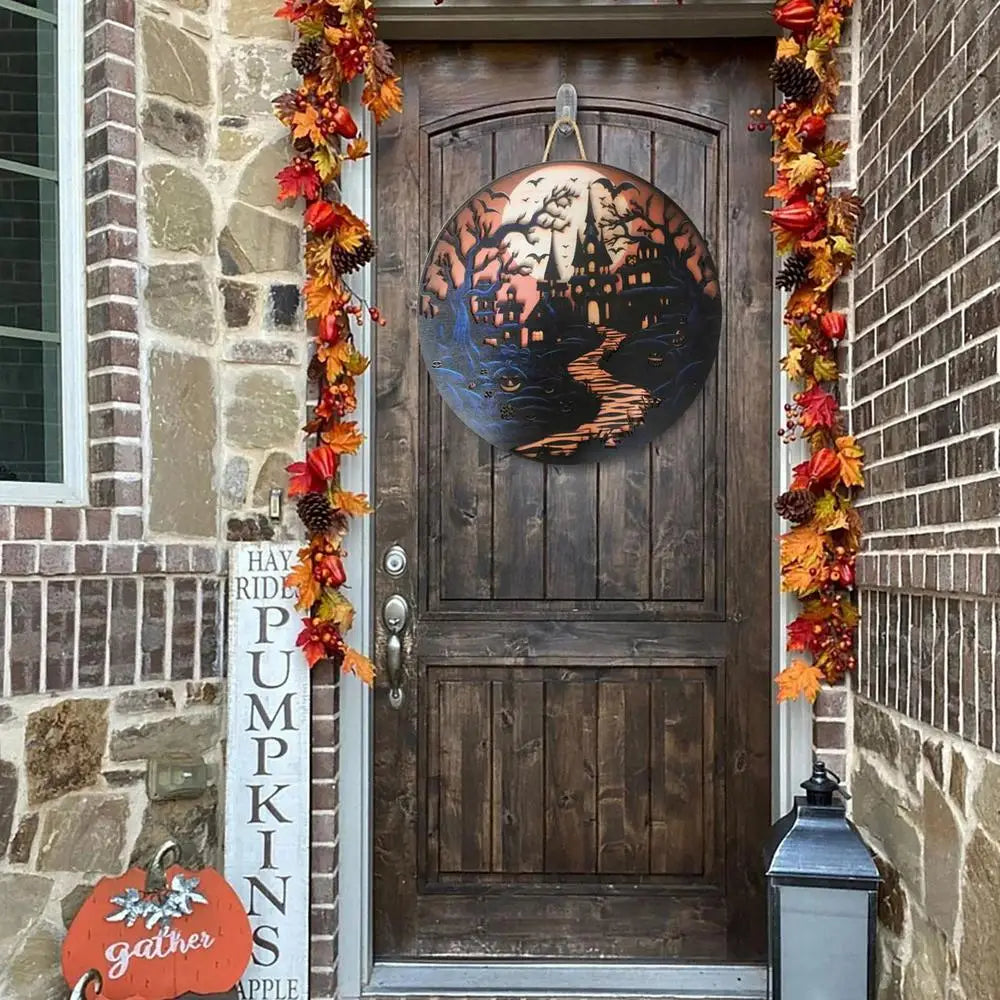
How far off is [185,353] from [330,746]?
1001 mm

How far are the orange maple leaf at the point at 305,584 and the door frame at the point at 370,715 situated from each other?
0.14m

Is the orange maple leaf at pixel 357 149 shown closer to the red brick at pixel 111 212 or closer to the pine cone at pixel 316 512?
the red brick at pixel 111 212

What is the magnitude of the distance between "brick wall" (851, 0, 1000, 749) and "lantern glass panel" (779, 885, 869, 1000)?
38 cm

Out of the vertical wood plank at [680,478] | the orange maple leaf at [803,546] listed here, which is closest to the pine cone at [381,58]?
the vertical wood plank at [680,478]

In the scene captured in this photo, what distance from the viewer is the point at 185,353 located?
6.68 feet

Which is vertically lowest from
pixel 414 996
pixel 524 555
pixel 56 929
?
pixel 414 996

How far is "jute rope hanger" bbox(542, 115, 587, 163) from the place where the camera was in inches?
86.4

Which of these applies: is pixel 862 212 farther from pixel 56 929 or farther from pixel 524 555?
pixel 56 929

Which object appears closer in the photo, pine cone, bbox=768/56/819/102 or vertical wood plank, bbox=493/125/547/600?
pine cone, bbox=768/56/819/102

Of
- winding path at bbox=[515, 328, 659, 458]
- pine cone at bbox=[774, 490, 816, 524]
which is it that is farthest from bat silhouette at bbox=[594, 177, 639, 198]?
pine cone at bbox=[774, 490, 816, 524]

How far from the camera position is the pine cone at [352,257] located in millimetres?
2021

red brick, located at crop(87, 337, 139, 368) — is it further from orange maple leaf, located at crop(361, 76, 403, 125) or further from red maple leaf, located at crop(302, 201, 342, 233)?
orange maple leaf, located at crop(361, 76, 403, 125)

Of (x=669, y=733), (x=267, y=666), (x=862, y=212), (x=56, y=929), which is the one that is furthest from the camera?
(x=669, y=733)

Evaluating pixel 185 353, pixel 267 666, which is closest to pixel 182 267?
pixel 185 353
